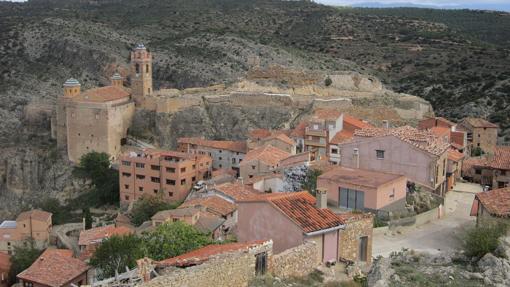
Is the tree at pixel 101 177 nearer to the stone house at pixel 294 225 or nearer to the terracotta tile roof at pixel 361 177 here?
the terracotta tile roof at pixel 361 177

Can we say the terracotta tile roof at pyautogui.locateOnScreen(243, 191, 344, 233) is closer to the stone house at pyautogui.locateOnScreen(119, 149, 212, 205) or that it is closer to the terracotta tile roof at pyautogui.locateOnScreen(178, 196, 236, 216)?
the terracotta tile roof at pyautogui.locateOnScreen(178, 196, 236, 216)

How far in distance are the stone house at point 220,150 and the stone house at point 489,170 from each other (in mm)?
14452

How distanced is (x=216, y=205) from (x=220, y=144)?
522 inches

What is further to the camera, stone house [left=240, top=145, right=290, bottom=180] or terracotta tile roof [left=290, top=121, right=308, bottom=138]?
terracotta tile roof [left=290, top=121, right=308, bottom=138]

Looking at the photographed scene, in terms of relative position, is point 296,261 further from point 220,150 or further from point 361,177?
point 220,150

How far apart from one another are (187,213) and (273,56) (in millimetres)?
43466

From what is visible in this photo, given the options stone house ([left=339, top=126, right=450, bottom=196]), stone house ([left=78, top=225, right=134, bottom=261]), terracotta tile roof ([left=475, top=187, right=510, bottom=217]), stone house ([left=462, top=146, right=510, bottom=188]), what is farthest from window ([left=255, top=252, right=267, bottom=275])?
stone house ([left=462, top=146, right=510, bottom=188])

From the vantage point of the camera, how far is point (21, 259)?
1187 inches

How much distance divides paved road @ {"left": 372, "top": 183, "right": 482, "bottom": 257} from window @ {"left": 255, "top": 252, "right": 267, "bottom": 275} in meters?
5.51

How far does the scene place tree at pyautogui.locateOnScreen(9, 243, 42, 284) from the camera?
1160 inches

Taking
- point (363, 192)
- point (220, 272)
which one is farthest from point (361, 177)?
point (220, 272)

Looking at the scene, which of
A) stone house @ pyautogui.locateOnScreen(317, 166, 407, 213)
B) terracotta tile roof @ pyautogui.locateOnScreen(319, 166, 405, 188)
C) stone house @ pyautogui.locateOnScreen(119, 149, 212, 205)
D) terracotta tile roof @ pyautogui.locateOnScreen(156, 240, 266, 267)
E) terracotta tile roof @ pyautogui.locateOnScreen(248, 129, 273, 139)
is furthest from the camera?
terracotta tile roof @ pyautogui.locateOnScreen(248, 129, 273, 139)

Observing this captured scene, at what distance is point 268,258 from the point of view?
11.8 m

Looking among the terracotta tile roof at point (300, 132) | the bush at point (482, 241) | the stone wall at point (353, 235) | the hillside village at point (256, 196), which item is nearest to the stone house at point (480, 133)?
the hillside village at point (256, 196)
